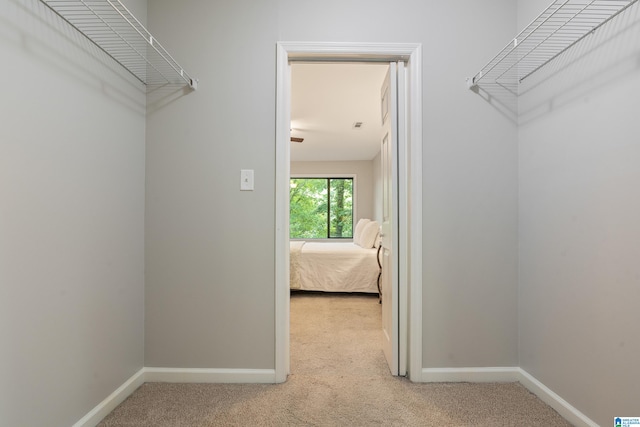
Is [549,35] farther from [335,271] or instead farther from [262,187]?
[335,271]

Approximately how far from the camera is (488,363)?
6.25 feet

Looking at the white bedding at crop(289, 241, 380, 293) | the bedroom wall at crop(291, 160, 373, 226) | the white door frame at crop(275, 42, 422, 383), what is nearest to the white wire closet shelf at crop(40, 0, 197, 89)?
the white door frame at crop(275, 42, 422, 383)

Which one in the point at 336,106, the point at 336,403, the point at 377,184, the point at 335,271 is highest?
the point at 336,106

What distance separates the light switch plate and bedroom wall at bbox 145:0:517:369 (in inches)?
1.3

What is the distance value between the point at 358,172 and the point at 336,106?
3399 millimetres

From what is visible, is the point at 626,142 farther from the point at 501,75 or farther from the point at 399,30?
the point at 399,30

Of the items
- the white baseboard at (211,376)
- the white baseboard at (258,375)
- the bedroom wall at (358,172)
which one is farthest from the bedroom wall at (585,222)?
the bedroom wall at (358,172)

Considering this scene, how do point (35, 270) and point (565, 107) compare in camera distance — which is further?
point (565, 107)

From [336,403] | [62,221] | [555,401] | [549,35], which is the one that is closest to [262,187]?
[62,221]

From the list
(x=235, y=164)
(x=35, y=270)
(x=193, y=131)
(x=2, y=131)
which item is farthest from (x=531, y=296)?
(x=2, y=131)

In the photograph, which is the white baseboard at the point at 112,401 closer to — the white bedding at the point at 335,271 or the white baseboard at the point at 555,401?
the white baseboard at the point at 555,401

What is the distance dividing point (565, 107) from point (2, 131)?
2291 mm

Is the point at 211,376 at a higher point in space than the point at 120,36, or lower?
lower

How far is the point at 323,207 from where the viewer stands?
7262mm
